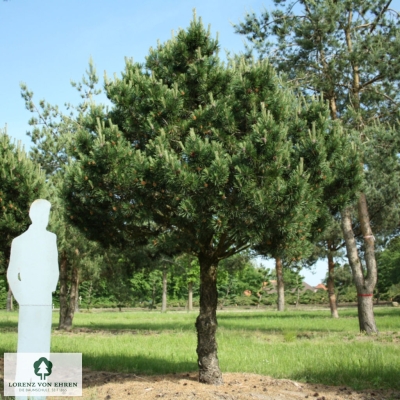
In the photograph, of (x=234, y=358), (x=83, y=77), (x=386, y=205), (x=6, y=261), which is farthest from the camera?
(x=386, y=205)

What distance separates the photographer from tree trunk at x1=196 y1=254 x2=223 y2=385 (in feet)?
21.8

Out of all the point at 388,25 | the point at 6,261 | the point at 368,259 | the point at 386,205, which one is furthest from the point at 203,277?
the point at 386,205

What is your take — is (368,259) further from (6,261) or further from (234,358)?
(6,261)

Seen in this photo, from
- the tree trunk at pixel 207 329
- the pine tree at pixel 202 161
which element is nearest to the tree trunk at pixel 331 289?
the tree trunk at pixel 207 329

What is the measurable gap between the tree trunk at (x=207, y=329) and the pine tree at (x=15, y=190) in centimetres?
424

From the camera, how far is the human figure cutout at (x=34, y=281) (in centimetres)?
484

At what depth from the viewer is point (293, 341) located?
12.9 m

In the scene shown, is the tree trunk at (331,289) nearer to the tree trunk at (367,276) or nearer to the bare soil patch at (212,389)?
the tree trunk at (367,276)

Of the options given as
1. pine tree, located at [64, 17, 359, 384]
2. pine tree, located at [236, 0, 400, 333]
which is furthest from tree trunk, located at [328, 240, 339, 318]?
pine tree, located at [64, 17, 359, 384]

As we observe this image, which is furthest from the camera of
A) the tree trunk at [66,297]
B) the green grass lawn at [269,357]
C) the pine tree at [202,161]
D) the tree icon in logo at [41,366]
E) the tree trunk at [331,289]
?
the tree trunk at [331,289]

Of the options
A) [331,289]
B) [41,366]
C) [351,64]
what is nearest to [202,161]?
[41,366]

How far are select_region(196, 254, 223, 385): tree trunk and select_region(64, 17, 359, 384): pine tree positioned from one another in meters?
0.01

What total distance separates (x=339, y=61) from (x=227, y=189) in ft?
34.3

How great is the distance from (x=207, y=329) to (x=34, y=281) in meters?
2.77
